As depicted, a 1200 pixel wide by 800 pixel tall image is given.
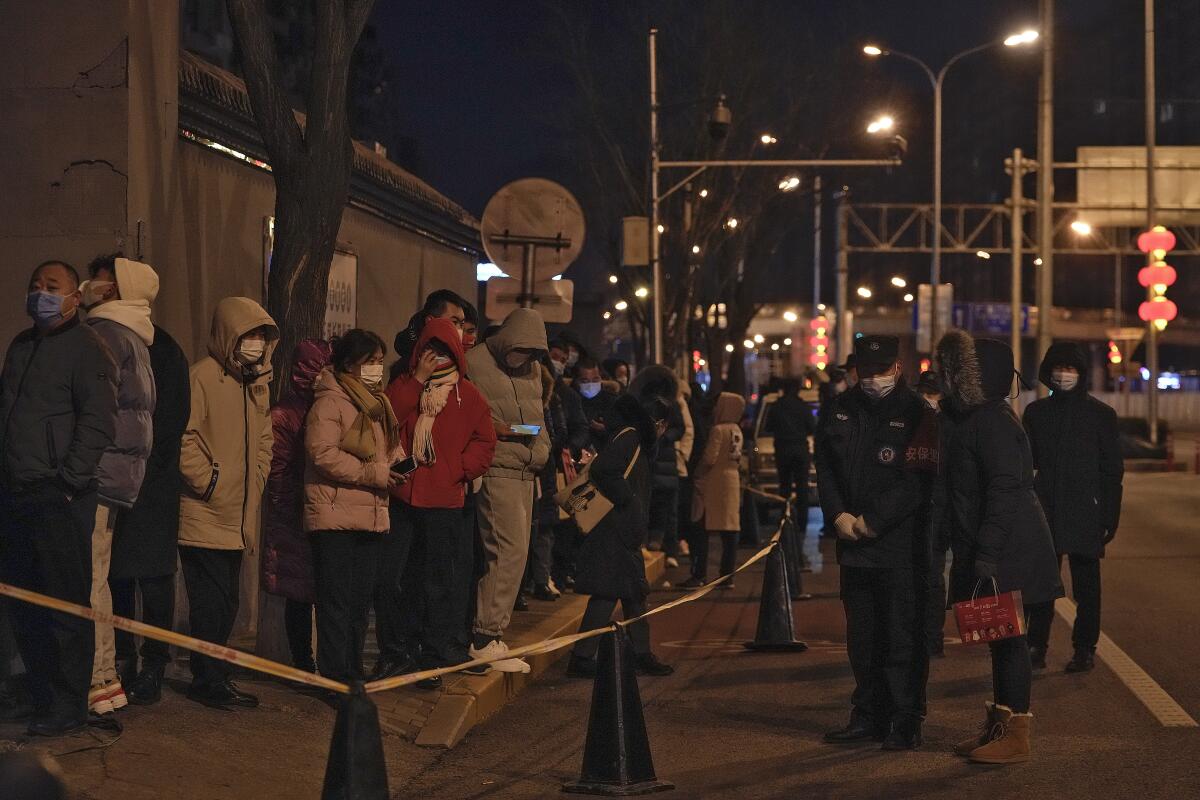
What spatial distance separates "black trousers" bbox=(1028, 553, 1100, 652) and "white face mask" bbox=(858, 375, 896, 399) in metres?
2.84

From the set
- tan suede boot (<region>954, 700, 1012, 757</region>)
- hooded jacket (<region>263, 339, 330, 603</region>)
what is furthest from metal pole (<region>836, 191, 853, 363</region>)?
tan suede boot (<region>954, 700, 1012, 757</region>)

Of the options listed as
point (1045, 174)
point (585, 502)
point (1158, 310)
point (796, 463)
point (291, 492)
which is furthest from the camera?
point (1158, 310)

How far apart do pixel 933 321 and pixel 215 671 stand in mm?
40482

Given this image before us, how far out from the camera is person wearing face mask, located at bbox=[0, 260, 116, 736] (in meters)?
7.09

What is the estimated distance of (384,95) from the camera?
85750 mm

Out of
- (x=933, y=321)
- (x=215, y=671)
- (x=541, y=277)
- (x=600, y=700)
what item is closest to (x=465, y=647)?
(x=215, y=671)

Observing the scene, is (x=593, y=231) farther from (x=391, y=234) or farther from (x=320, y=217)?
(x=320, y=217)

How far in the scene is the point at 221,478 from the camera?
8328 mm

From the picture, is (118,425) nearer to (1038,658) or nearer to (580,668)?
(580,668)

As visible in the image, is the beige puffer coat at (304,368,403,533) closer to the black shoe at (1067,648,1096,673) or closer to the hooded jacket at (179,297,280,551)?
the hooded jacket at (179,297,280,551)

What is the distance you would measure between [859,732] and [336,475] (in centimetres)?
270

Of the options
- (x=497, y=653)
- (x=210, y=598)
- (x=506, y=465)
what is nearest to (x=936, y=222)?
(x=506, y=465)

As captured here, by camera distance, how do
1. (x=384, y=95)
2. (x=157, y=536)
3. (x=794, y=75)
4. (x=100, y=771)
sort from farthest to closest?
(x=384, y=95) < (x=794, y=75) < (x=157, y=536) < (x=100, y=771)

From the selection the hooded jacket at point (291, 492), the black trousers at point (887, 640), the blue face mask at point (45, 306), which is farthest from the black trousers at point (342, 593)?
the black trousers at point (887, 640)
